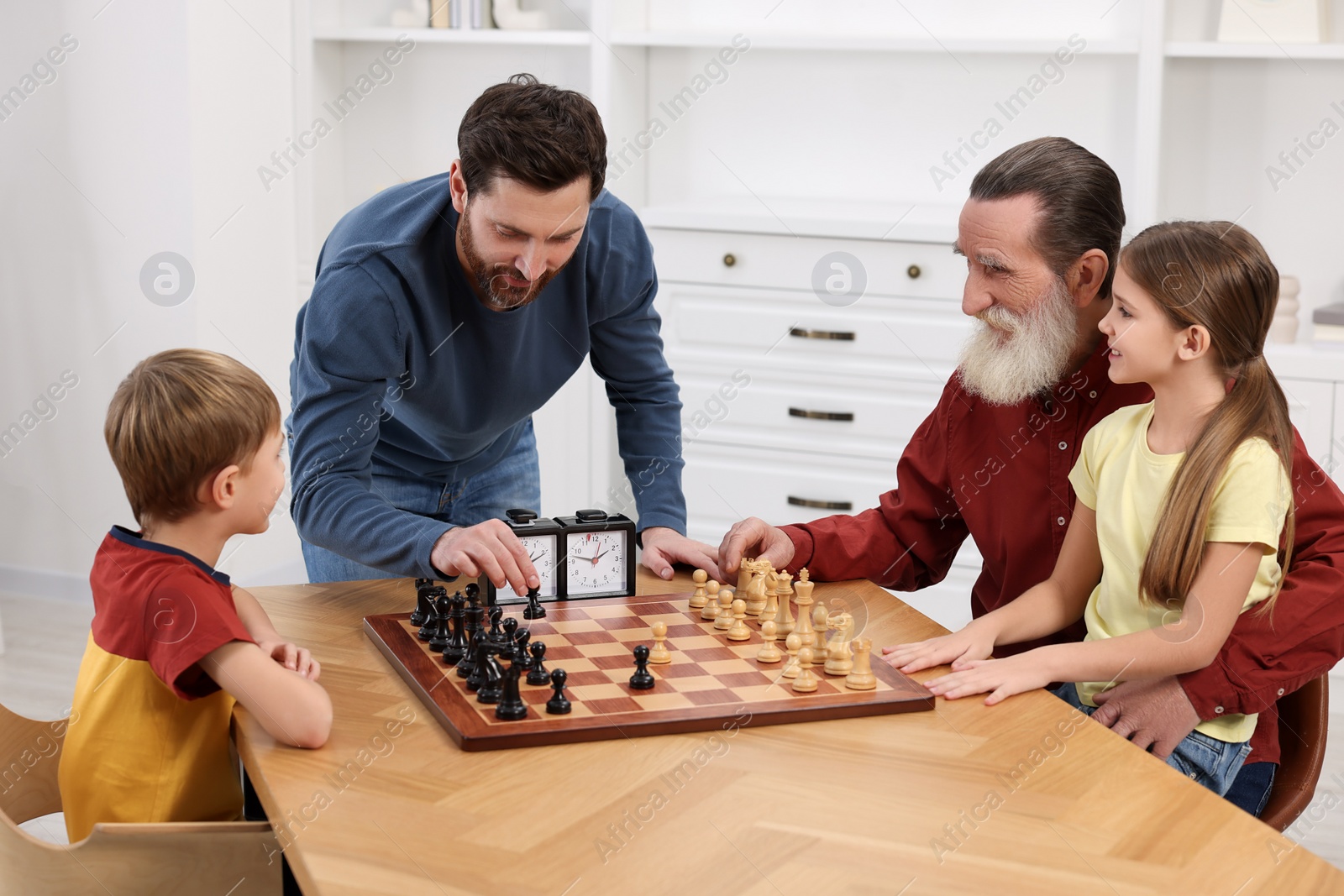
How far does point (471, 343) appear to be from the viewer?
2.29 metres

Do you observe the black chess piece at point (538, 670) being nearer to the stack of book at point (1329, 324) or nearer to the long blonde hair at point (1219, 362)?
the long blonde hair at point (1219, 362)

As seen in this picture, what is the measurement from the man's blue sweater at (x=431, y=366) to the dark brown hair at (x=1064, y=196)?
2.34ft

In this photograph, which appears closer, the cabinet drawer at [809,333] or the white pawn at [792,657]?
the white pawn at [792,657]

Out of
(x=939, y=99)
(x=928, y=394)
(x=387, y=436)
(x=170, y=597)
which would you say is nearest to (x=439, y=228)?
(x=387, y=436)

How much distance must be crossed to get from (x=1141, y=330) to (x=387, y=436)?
133cm

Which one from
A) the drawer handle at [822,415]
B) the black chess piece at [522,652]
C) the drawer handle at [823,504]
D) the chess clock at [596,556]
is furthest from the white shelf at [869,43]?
the black chess piece at [522,652]

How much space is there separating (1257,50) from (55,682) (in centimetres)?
385

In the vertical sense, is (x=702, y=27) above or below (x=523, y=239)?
above

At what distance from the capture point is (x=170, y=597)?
155 cm

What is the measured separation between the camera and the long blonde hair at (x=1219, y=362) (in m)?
1.68

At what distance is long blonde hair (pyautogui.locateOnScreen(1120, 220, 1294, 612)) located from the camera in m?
1.68

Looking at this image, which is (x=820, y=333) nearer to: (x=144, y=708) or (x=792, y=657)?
(x=792, y=657)

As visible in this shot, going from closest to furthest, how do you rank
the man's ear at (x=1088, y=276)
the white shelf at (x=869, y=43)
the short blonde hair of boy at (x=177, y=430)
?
the short blonde hair of boy at (x=177, y=430) → the man's ear at (x=1088, y=276) → the white shelf at (x=869, y=43)

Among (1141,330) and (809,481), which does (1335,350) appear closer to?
(809,481)
